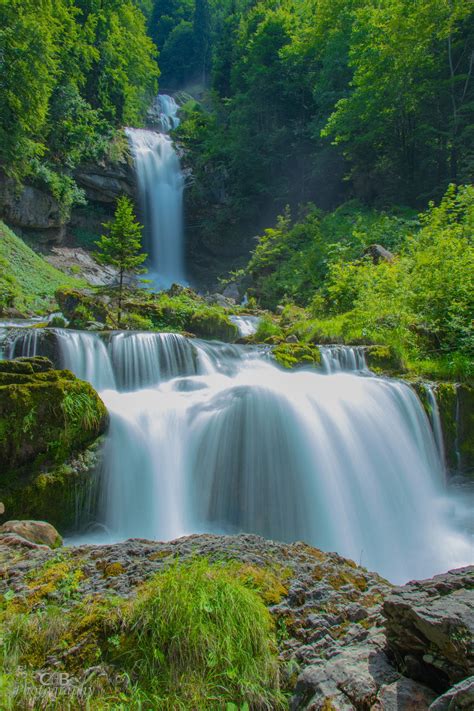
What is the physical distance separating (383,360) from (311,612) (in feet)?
22.6

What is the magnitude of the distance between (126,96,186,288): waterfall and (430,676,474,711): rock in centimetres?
2734

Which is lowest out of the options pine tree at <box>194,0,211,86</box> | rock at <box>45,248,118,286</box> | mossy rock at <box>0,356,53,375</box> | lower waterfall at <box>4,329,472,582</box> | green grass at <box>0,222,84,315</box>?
lower waterfall at <box>4,329,472,582</box>

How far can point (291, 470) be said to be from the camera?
5395 mm

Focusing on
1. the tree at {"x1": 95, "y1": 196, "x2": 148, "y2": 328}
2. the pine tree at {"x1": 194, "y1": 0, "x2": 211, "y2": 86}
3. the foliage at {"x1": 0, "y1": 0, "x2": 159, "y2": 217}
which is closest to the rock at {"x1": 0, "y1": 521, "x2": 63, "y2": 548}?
the tree at {"x1": 95, "y1": 196, "x2": 148, "y2": 328}

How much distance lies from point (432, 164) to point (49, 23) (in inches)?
832

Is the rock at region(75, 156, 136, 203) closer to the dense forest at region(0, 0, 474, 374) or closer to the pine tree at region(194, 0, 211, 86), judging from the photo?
the dense forest at region(0, 0, 474, 374)

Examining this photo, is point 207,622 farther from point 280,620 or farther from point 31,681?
point 31,681

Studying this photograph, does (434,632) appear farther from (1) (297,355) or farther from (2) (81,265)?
(2) (81,265)

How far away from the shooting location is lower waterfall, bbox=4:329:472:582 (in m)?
4.79

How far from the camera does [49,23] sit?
19719 mm

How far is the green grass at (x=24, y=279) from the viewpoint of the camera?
13836mm

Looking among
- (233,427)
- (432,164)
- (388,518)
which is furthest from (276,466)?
(432,164)

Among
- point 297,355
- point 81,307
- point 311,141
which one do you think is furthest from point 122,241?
point 311,141

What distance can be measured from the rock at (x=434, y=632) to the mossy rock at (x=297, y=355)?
6722 mm
